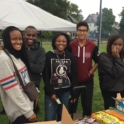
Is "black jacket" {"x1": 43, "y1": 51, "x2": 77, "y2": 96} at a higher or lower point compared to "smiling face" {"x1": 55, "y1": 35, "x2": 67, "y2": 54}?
lower

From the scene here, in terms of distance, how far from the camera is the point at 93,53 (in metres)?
3.07

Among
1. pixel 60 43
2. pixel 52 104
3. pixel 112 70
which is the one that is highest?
pixel 60 43

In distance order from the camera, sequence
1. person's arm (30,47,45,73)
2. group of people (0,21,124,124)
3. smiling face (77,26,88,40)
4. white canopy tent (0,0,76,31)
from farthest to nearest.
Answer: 1. white canopy tent (0,0,76,31)
2. smiling face (77,26,88,40)
3. person's arm (30,47,45,73)
4. group of people (0,21,124,124)

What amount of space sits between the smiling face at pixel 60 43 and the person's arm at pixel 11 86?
899 mm

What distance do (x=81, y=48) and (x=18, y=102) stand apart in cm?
149

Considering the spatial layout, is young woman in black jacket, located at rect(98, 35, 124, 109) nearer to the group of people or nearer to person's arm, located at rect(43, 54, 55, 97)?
the group of people

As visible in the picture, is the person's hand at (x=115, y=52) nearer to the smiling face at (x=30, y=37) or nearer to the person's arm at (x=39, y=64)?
the person's arm at (x=39, y=64)

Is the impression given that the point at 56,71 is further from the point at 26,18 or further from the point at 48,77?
the point at 26,18

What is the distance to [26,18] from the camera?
216 inches

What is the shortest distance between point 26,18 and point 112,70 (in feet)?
12.4

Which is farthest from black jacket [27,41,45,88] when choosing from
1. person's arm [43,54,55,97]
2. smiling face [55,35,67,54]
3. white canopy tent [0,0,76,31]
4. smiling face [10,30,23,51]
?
white canopy tent [0,0,76,31]

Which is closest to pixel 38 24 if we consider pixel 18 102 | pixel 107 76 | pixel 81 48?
pixel 81 48

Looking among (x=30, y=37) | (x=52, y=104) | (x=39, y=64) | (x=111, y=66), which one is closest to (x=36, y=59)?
(x=39, y=64)

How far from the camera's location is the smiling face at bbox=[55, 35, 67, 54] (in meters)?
2.58
